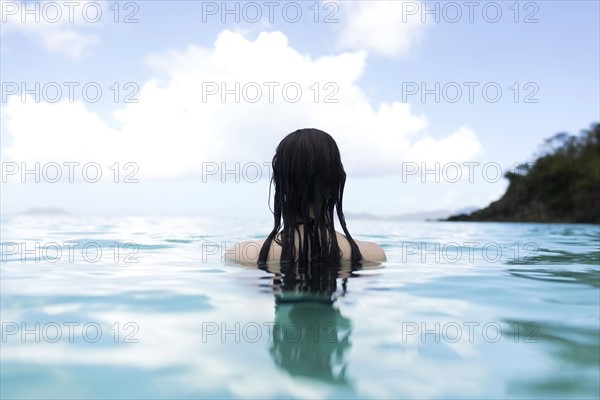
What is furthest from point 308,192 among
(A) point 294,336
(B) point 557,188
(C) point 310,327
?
(B) point 557,188

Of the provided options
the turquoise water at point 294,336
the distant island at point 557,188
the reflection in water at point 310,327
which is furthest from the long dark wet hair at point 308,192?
the distant island at point 557,188

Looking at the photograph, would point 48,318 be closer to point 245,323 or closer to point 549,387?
point 245,323

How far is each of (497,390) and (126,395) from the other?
59.0 inches

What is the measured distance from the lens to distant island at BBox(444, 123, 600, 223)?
52.7 m

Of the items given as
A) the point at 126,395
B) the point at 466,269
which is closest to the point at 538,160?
the point at 466,269

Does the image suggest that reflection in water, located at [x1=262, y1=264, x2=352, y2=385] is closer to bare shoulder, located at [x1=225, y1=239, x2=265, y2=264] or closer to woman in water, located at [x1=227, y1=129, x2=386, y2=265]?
woman in water, located at [x1=227, y1=129, x2=386, y2=265]

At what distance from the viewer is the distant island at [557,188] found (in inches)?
2073

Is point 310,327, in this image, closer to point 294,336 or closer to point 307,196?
point 294,336

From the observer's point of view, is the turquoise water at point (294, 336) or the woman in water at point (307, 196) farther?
the woman in water at point (307, 196)

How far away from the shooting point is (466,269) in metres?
5.42

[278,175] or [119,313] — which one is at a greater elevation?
[278,175]

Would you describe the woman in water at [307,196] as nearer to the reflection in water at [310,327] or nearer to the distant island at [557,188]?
the reflection in water at [310,327]

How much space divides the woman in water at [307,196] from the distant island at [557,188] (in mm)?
A: 53391

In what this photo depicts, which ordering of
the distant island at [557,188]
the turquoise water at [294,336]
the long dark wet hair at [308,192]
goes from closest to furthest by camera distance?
the turquoise water at [294,336] < the long dark wet hair at [308,192] < the distant island at [557,188]
